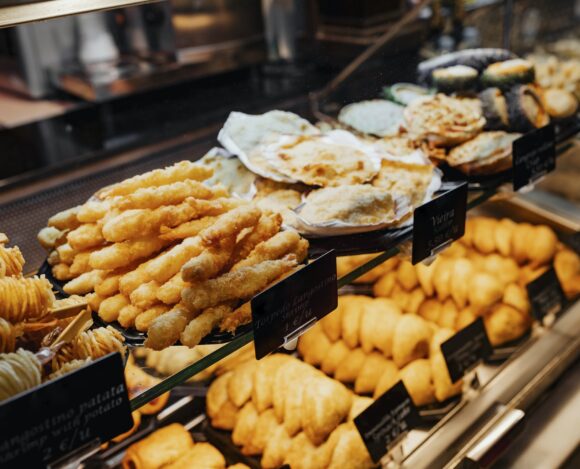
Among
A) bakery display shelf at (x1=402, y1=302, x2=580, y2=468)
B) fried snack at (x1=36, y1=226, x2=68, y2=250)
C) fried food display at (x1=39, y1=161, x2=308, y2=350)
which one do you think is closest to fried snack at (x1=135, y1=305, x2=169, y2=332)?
fried food display at (x1=39, y1=161, x2=308, y2=350)

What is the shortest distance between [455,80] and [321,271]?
1095mm

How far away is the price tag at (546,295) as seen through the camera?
88.5 inches

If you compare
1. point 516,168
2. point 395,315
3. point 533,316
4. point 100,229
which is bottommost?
point 533,316

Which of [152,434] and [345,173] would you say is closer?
[345,173]

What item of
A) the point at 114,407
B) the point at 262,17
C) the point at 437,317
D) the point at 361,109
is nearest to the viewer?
the point at 114,407

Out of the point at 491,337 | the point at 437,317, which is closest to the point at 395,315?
the point at 437,317

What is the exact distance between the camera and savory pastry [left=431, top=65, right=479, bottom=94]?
2.10 meters

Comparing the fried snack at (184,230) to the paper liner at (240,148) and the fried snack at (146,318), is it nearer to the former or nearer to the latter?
the fried snack at (146,318)

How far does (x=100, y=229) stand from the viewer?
1376mm

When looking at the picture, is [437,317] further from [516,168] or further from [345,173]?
[345,173]

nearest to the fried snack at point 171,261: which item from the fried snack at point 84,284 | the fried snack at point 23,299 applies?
the fried snack at point 84,284

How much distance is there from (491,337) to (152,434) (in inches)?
43.9

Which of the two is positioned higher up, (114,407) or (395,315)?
(114,407)

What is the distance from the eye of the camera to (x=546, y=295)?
7.54 ft
